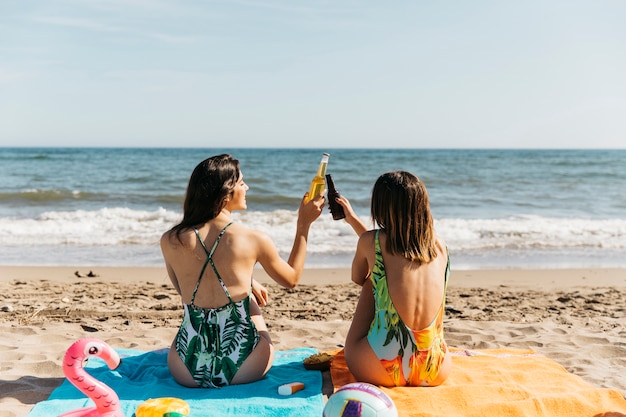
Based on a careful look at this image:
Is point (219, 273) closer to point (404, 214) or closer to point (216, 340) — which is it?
point (216, 340)

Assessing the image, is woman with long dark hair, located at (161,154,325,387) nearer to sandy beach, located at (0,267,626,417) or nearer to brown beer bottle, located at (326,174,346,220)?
brown beer bottle, located at (326,174,346,220)

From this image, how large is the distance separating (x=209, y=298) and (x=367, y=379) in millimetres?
1089

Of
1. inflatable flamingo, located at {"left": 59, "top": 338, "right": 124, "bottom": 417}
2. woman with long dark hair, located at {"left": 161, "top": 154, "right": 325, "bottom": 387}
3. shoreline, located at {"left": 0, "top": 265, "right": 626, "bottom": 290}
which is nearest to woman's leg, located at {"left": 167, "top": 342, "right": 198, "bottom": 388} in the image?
woman with long dark hair, located at {"left": 161, "top": 154, "right": 325, "bottom": 387}

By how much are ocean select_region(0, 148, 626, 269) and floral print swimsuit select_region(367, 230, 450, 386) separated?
5.28m

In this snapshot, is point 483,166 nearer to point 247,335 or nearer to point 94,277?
point 94,277

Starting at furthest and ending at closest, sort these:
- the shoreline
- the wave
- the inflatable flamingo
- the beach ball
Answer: the wave, the shoreline, the inflatable flamingo, the beach ball

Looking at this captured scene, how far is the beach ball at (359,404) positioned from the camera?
3.00 m

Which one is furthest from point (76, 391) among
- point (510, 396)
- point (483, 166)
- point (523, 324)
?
point (483, 166)

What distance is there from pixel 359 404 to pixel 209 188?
5.03 feet

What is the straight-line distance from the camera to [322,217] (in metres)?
12.9

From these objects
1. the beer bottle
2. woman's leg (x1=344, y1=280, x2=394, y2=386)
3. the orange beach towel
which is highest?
the beer bottle

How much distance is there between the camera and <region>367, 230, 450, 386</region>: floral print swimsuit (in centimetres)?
378

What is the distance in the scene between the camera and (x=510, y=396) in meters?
3.88

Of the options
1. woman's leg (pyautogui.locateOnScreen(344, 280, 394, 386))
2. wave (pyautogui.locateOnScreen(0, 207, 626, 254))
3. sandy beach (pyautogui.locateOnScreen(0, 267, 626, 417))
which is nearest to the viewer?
woman's leg (pyautogui.locateOnScreen(344, 280, 394, 386))
